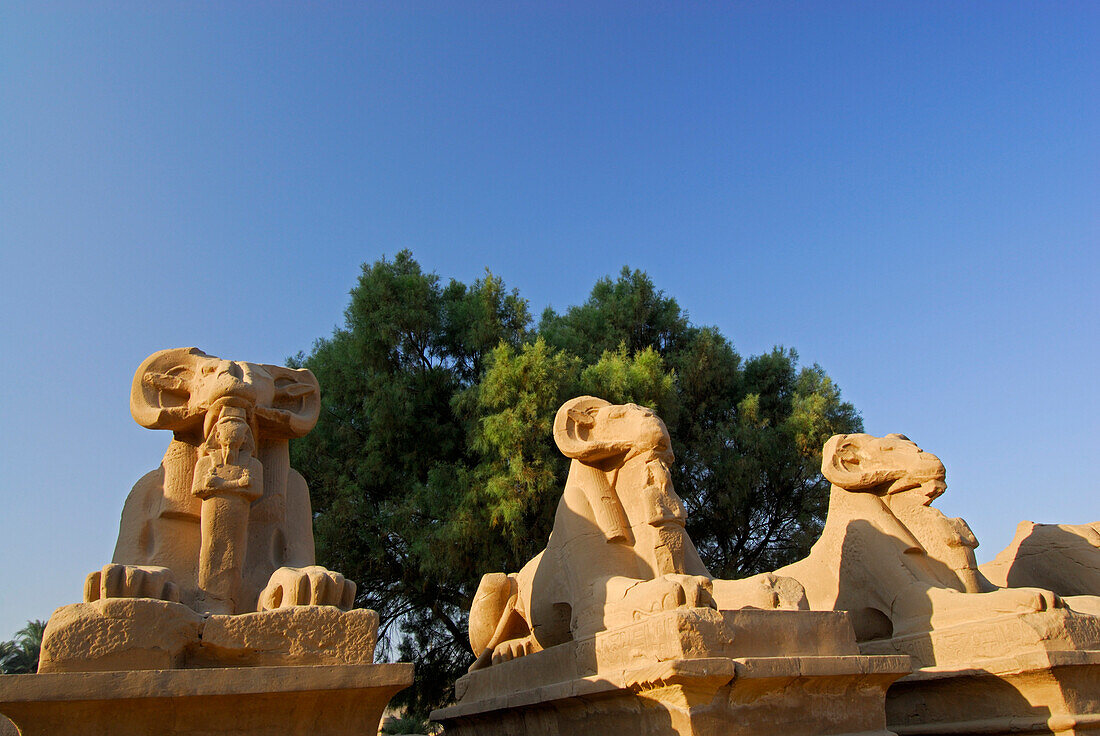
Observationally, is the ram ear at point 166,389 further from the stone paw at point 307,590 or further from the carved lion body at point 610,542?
the carved lion body at point 610,542

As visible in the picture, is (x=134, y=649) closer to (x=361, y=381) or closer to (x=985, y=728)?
(x=985, y=728)

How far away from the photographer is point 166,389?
4051 millimetres

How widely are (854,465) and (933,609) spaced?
128cm

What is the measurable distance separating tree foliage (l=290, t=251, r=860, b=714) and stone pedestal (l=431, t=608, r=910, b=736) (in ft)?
21.3

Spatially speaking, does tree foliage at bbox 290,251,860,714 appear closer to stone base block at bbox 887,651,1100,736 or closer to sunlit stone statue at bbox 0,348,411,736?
stone base block at bbox 887,651,1100,736

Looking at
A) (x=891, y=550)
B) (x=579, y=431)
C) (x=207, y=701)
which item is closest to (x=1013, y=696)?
(x=891, y=550)

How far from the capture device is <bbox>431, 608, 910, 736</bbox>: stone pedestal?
141 inches

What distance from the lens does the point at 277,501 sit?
4000 millimetres

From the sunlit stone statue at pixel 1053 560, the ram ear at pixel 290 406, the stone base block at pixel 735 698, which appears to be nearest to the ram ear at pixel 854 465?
the sunlit stone statue at pixel 1053 560

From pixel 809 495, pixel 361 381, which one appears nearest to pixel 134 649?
pixel 361 381

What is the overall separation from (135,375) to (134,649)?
1.61 meters

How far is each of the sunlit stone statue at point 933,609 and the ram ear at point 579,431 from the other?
203cm

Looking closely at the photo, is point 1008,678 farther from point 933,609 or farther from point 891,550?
point 891,550

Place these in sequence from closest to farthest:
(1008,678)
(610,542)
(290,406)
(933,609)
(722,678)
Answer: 1. (722,678)
2. (290,406)
3. (1008,678)
4. (610,542)
5. (933,609)
